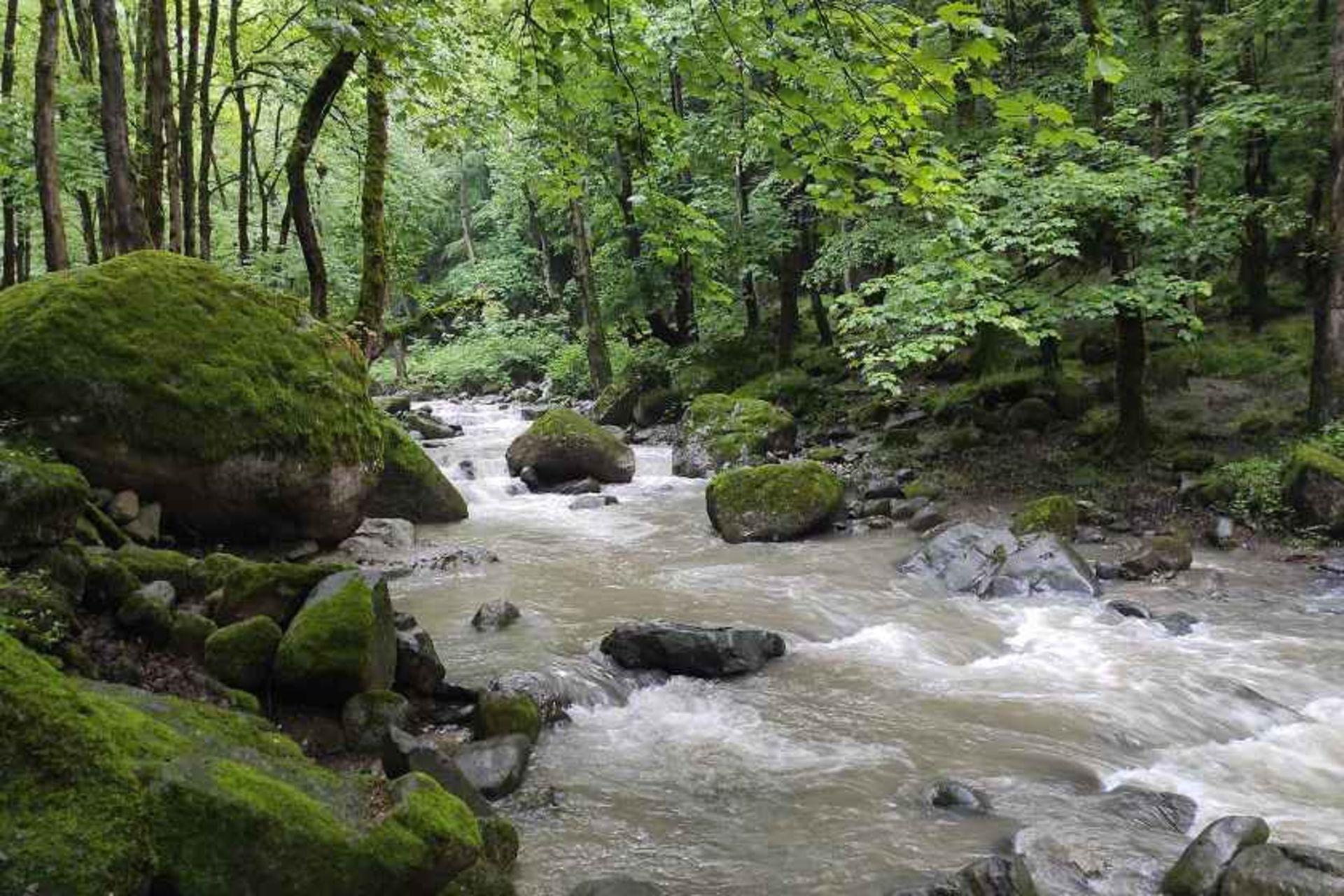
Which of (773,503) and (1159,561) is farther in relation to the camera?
(773,503)

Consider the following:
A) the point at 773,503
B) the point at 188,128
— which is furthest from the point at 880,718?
the point at 188,128

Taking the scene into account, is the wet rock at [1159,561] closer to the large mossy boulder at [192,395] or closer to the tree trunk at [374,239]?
the large mossy boulder at [192,395]

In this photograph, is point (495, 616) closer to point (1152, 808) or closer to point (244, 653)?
point (244, 653)

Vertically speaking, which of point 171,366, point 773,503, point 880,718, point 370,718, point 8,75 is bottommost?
point 880,718

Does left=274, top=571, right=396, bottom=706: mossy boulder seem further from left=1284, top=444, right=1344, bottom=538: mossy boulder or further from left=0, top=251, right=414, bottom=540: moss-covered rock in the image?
left=1284, top=444, right=1344, bottom=538: mossy boulder

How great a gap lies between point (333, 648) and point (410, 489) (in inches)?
301

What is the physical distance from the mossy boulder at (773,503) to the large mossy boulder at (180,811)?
828cm

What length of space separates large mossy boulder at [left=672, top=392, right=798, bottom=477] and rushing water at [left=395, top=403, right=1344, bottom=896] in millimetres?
5227

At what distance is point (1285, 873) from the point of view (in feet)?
12.7

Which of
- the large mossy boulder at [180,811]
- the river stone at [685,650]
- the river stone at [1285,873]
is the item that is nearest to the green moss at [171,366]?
the river stone at [685,650]

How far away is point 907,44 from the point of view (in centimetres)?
336

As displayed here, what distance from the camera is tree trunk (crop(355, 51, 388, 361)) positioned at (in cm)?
1162

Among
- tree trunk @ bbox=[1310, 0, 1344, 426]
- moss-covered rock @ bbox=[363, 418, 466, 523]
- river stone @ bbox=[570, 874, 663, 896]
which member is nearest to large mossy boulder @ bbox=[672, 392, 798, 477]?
moss-covered rock @ bbox=[363, 418, 466, 523]

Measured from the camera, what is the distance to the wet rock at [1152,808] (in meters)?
4.89
